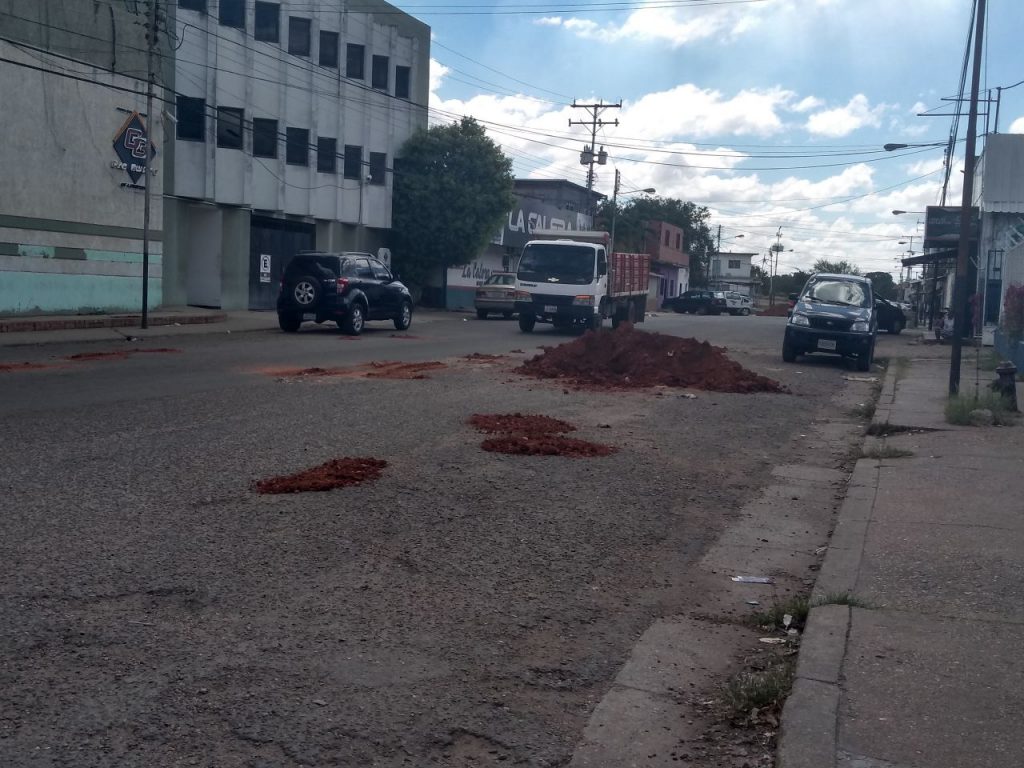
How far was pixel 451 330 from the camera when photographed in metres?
30.0

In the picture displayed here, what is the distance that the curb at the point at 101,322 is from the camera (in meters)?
22.5

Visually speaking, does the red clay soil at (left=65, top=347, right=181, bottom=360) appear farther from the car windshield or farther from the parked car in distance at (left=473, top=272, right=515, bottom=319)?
the parked car in distance at (left=473, top=272, right=515, bottom=319)

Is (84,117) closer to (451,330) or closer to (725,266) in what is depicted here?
(451,330)

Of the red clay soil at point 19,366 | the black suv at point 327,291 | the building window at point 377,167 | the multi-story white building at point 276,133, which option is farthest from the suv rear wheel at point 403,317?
the building window at point 377,167

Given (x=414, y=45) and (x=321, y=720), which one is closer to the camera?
(x=321, y=720)

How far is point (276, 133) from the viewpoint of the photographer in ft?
117

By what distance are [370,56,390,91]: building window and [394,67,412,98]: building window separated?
0.93 m

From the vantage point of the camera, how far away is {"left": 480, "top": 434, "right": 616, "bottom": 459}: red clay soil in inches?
388

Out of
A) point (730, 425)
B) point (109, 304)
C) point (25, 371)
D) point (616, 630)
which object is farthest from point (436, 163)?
point (616, 630)

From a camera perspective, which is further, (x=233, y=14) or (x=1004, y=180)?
(x=233, y=14)

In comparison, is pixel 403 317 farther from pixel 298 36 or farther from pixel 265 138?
pixel 298 36

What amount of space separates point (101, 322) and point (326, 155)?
15.1 metres

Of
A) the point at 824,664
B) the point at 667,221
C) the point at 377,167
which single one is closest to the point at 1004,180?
the point at 377,167

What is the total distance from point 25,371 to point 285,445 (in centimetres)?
747
